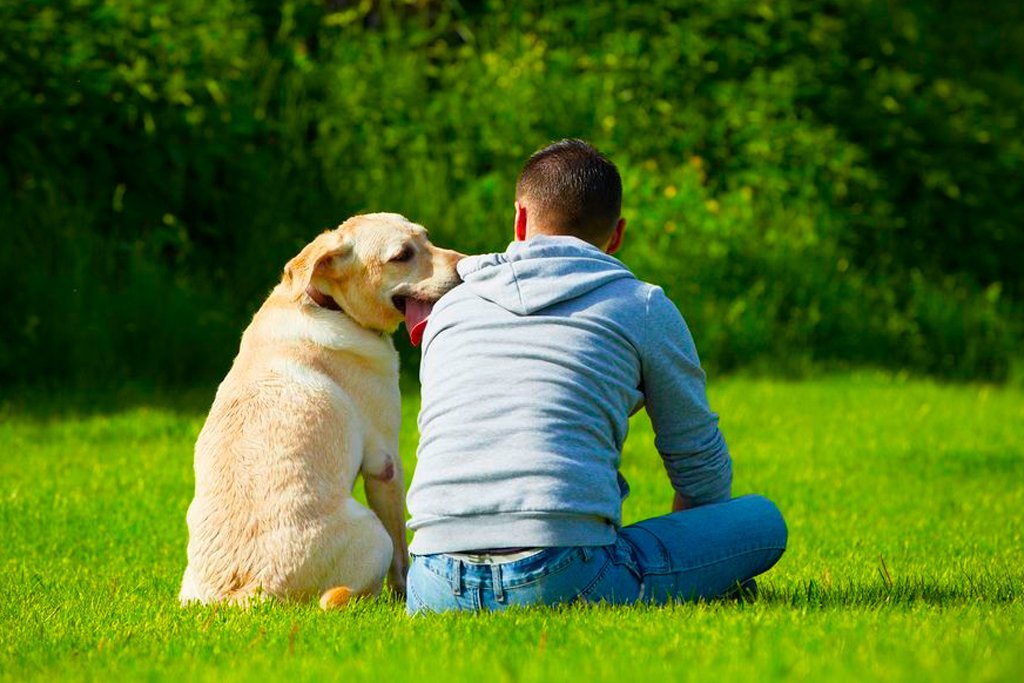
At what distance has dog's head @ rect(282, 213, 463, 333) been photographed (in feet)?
17.4

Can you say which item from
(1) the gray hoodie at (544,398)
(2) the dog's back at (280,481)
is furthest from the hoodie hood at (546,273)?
(2) the dog's back at (280,481)

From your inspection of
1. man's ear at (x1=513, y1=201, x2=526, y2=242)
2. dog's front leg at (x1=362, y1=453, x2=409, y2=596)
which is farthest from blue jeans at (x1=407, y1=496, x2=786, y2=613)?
man's ear at (x1=513, y1=201, x2=526, y2=242)

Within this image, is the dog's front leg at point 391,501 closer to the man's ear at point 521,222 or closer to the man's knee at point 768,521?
the man's ear at point 521,222

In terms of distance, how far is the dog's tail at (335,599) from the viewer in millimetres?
4766

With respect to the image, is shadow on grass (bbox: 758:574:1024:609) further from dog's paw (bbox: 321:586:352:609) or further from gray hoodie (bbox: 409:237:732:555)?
dog's paw (bbox: 321:586:352:609)

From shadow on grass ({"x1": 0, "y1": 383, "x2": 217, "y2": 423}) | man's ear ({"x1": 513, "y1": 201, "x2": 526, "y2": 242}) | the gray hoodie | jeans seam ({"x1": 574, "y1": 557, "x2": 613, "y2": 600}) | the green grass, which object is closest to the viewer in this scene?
the green grass

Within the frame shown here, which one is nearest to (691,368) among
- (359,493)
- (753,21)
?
(359,493)

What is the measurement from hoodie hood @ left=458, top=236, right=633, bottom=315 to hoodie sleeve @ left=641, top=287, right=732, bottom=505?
0.57 feet

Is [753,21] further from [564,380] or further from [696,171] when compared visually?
[564,380]

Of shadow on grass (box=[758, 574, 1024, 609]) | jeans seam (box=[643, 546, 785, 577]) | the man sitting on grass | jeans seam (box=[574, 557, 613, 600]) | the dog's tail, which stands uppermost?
the man sitting on grass

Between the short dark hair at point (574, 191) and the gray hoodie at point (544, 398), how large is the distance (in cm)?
12

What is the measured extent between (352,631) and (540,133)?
8.21 m

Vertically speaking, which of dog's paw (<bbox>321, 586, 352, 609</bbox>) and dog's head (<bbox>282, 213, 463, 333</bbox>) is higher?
dog's head (<bbox>282, 213, 463, 333</bbox>)

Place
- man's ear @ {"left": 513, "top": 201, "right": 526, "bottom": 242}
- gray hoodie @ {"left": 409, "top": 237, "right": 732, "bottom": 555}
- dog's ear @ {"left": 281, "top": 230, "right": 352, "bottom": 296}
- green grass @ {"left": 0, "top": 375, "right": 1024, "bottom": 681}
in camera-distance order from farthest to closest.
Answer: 1. dog's ear @ {"left": 281, "top": 230, "right": 352, "bottom": 296}
2. man's ear @ {"left": 513, "top": 201, "right": 526, "bottom": 242}
3. gray hoodie @ {"left": 409, "top": 237, "right": 732, "bottom": 555}
4. green grass @ {"left": 0, "top": 375, "right": 1024, "bottom": 681}
